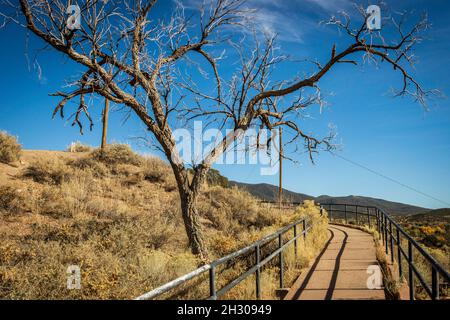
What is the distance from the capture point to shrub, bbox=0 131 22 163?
21125 mm

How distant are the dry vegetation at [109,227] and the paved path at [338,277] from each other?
19.9 inches

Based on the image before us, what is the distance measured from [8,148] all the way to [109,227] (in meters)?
11.7

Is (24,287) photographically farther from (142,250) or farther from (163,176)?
(163,176)

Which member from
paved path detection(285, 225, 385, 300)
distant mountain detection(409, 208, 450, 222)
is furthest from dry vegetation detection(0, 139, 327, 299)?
distant mountain detection(409, 208, 450, 222)

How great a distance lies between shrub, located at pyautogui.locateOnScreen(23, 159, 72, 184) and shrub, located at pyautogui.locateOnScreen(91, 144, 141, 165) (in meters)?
4.19

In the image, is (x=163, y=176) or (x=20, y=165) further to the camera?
(x=163, y=176)

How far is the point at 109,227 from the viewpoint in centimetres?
1312

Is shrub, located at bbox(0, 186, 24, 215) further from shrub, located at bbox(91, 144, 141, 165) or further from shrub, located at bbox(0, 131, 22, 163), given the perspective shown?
shrub, located at bbox(91, 144, 141, 165)

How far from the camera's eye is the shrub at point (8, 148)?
21.1 meters

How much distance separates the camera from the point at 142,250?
11.1 m

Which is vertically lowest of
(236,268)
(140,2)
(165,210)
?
(236,268)

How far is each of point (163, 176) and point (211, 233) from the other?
788 cm

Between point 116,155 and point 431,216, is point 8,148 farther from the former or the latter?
point 431,216
